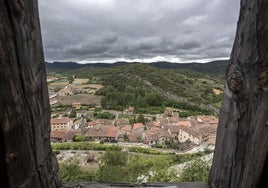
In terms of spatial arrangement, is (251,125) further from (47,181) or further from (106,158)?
(106,158)

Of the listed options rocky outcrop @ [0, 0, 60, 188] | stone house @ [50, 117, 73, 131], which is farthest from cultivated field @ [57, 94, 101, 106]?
rocky outcrop @ [0, 0, 60, 188]

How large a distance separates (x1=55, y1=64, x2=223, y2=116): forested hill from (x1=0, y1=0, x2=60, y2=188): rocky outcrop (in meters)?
53.6

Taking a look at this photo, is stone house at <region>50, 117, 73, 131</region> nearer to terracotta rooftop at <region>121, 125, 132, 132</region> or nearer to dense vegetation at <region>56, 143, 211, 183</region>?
terracotta rooftop at <region>121, 125, 132, 132</region>

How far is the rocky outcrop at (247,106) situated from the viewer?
2.39 ft

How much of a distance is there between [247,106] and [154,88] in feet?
227

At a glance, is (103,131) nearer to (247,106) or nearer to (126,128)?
(126,128)

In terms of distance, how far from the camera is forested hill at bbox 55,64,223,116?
59438 millimetres

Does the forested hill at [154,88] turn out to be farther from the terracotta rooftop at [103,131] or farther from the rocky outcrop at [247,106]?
the rocky outcrop at [247,106]

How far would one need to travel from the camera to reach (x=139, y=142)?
122 feet

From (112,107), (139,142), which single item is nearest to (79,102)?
(112,107)

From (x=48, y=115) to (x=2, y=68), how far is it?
29cm

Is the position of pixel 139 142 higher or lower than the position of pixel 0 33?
lower

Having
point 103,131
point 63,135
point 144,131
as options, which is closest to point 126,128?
point 144,131

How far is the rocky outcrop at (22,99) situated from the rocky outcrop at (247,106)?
0.64 metres
